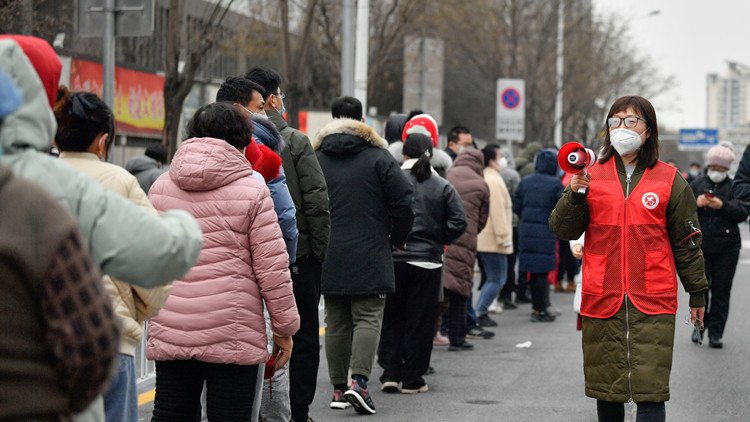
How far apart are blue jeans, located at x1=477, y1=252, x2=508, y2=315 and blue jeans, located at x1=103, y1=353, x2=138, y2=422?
310 inches

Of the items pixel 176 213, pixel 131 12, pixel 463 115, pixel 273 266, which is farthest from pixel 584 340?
pixel 463 115

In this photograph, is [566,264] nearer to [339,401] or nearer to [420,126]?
[420,126]

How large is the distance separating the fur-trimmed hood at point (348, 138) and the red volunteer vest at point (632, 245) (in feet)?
6.72

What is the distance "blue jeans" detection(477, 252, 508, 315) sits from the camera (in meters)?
11.3

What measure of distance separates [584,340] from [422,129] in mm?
3602

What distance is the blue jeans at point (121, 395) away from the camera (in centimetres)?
358

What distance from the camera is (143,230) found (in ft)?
7.97

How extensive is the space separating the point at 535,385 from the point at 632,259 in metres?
3.24

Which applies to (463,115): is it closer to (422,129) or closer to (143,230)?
(422,129)

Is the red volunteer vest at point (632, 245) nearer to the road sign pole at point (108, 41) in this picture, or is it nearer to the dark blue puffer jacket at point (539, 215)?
the road sign pole at point (108, 41)

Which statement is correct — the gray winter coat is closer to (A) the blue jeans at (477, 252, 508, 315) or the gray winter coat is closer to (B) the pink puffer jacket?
(B) the pink puffer jacket

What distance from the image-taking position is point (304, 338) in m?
6.12

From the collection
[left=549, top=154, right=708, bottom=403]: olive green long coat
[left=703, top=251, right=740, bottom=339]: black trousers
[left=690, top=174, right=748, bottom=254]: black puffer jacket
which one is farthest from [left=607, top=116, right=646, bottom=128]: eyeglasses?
[left=703, top=251, right=740, bottom=339]: black trousers

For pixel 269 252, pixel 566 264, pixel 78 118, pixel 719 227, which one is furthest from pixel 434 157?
pixel 566 264
